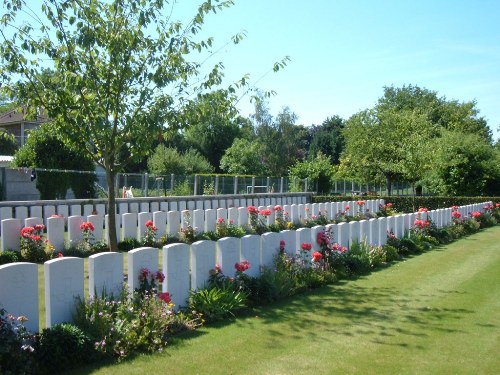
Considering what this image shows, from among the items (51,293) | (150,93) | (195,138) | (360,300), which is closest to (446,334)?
(360,300)

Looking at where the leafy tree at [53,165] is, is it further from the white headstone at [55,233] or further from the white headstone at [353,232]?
the white headstone at [353,232]

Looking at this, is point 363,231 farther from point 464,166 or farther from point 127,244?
point 464,166

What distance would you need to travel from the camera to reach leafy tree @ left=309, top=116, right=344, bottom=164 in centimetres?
7262

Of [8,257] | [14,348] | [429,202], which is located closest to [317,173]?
[429,202]

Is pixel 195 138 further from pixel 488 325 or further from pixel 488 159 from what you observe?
pixel 488 325

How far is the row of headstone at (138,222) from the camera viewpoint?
10.9 metres

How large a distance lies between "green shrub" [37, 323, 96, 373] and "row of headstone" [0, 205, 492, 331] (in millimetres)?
272

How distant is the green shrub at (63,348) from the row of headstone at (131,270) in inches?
10.7

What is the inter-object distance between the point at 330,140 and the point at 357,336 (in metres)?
68.9

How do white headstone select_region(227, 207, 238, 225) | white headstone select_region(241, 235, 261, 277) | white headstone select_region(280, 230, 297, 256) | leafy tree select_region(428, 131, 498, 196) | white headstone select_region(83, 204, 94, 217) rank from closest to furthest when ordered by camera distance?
white headstone select_region(241, 235, 261, 277) < white headstone select_region(280, 230, 297, 256) < white headstone select_region(83, 204, 94, 217) < white headstone select_region(227, 207, 238, 225) < leafy tree select_region(428, 131, 498, 196)

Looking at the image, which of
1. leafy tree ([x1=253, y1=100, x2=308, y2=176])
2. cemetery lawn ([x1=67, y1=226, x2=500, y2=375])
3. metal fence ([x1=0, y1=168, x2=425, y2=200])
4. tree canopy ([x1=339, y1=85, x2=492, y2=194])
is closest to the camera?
cemetery lawn ([x1=67, y1=226, x2=500, y2=375])

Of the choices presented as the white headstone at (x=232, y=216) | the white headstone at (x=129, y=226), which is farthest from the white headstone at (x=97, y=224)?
the white headstone at (x=232, y=216)

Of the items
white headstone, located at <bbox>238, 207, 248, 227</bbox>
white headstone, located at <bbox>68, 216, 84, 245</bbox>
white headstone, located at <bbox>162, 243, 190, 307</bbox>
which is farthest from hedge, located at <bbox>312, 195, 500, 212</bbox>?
white headstone, located at <bbox>162, 243, 190, 307</bbox>

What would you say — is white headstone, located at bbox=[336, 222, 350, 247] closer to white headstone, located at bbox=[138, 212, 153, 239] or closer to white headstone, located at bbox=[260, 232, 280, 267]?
white headstone, located at bbox=[260, 232, 280, 267]
